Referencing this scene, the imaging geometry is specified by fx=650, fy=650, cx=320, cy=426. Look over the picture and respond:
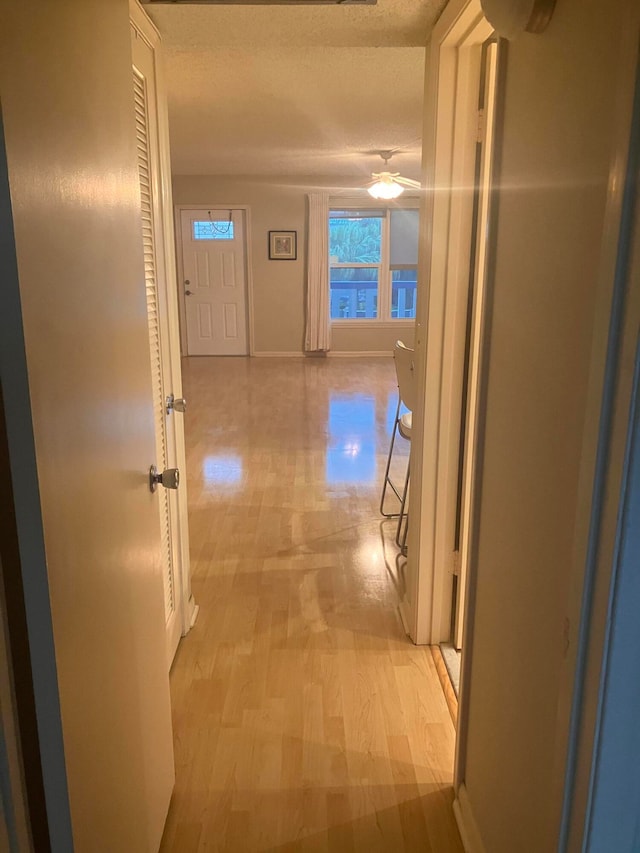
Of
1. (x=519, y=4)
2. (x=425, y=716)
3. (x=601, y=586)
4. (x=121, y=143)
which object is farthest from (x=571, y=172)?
(x=425, y=716)

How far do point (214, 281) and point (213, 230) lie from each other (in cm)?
65

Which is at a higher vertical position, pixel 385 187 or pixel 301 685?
pixel 385 187

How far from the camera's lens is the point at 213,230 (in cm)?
845

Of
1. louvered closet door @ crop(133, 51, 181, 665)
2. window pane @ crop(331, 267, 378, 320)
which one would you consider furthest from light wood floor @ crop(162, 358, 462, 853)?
window pane @ crop(331, 267, 378, 320)

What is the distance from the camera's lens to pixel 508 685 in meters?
1.31

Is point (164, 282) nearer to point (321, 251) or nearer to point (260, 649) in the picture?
point (260, 649)

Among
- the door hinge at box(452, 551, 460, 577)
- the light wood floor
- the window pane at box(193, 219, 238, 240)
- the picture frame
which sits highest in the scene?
the window pane at box(193, 219, 238, 240)

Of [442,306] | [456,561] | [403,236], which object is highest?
[403,236]

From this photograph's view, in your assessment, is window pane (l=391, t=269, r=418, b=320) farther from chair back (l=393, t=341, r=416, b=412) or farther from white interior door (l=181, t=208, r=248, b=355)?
chair back (l=393, t=341, r=416, b=412)

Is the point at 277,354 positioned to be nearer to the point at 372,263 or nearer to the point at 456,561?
the point at 372,263

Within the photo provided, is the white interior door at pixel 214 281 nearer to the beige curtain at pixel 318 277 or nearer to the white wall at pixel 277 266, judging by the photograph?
the white wall at pixel 277 266

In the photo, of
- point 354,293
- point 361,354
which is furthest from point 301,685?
point 354,293

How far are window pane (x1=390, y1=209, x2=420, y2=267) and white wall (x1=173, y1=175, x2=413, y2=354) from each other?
739 mm

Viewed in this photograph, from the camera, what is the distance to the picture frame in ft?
27.7
